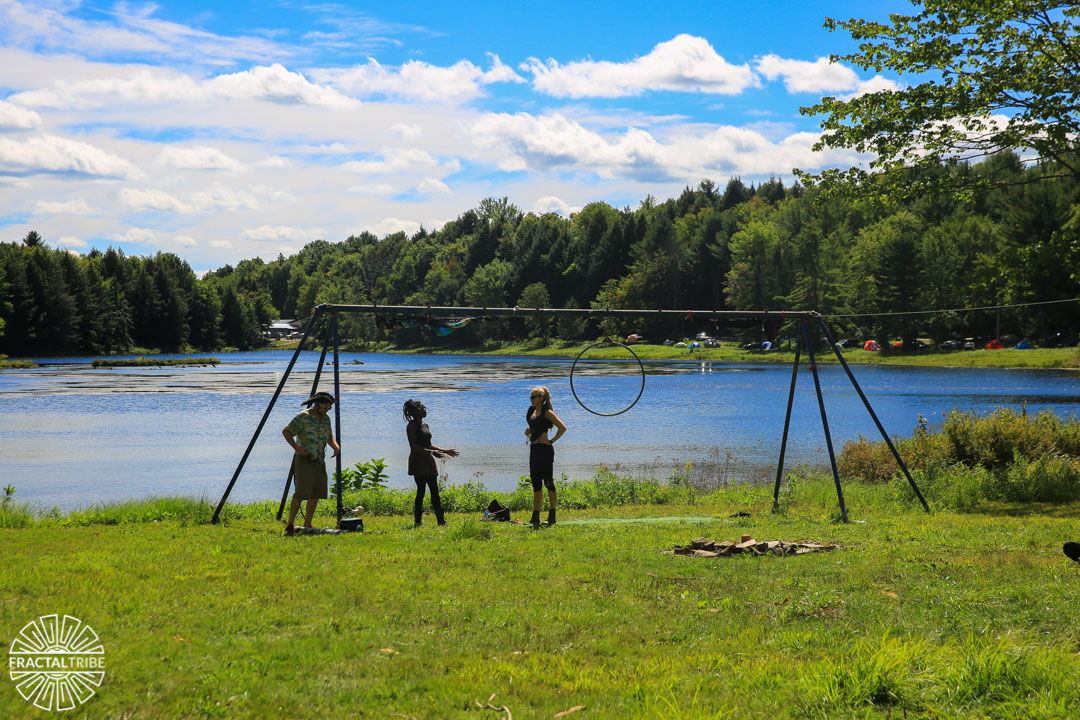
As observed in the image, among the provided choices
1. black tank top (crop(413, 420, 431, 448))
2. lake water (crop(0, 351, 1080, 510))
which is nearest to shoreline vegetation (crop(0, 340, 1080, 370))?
lake water (crop(0, 351, 1080, 510))

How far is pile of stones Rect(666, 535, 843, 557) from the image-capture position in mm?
10956

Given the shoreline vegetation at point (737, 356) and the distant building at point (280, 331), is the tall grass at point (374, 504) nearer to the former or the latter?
the shoreline vegetation at point (737, 356)

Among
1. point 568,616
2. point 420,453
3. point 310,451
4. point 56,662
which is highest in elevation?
point 310,451

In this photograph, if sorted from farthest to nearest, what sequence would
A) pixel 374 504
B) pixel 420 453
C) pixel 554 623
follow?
pixel 374 504, pixel 420 453, pixel 554 623

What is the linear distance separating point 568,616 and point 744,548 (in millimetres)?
4125

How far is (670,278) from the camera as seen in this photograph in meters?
126

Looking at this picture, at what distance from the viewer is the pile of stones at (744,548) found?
11.0 meters

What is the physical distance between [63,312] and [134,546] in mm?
106627

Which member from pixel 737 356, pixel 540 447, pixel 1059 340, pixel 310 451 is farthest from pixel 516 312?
pixel 737 356

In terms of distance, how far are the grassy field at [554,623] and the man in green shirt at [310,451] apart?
80 cm

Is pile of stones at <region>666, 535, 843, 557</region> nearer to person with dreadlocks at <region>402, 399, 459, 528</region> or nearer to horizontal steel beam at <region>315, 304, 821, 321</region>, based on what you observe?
person with dreadlocks at <region>402, 399, 459, 528</region>

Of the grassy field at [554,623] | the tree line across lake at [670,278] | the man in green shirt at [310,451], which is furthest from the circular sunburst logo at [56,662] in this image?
the tree line across lake at [670,278]

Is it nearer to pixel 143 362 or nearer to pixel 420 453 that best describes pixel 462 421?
pixel 420 453

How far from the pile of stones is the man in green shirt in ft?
18.1
